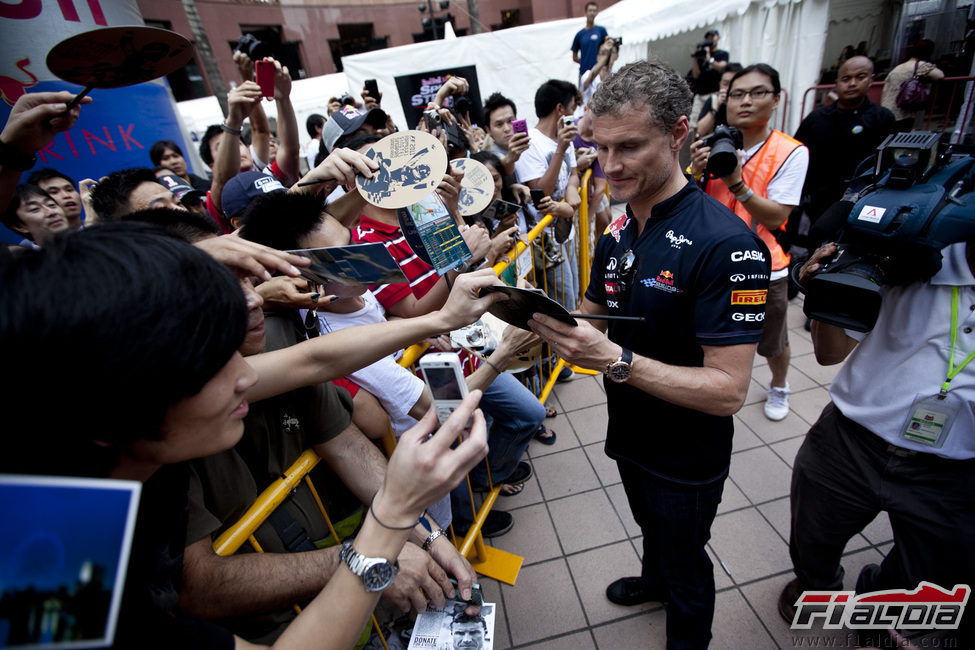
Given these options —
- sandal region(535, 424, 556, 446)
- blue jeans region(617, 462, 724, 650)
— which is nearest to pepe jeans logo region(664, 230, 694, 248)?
blue jeans region(617, 462, 724, 650)

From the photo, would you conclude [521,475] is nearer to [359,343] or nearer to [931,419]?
[359,343]

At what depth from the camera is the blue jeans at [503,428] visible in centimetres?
262

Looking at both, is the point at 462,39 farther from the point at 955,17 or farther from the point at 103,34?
the point at 103,34

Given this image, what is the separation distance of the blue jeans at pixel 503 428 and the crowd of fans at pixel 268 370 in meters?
0.01

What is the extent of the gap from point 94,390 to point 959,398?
231cm

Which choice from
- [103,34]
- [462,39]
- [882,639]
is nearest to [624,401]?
[882,639]

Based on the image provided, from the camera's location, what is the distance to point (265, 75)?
3.00 metres

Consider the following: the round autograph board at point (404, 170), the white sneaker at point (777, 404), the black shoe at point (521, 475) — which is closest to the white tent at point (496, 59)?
the white sneaker at point (777, 404)

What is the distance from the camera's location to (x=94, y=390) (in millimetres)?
668

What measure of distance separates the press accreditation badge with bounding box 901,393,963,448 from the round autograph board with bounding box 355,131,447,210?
1868mm

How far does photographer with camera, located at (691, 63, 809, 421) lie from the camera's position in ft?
9.06

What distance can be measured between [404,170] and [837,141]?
4.49 m

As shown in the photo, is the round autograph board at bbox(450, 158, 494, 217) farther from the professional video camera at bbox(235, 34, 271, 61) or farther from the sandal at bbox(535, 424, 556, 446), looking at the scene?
the sandal at bbox(535, 424, 556, 446)

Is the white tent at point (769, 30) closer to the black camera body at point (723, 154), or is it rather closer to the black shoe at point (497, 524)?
the black camera body at point (723, 154)
